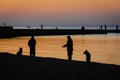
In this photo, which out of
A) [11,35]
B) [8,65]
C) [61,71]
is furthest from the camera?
[11,35]

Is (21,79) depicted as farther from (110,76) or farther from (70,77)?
(110,76)

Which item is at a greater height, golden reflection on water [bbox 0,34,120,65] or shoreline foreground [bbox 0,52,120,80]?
shoreline foreground [bbox 0,52,120,80]

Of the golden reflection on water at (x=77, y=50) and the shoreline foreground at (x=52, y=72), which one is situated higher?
the shoreline foreground at (x=52, y=72)

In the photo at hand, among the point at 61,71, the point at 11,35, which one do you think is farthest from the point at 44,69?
the point at 11,35

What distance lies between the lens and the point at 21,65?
1459 cm

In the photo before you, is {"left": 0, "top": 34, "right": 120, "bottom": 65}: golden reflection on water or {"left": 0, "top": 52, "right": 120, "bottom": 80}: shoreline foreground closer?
{"left": 0, "top": 52, "right": 120, "bottom": 80}: shoreline foreground

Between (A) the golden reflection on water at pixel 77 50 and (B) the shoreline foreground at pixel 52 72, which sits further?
(A) the golden reflection on water at pixel 77 50

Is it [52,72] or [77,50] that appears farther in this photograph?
[77,50]

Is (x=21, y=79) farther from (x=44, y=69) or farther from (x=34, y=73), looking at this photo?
(x=44, y=69)

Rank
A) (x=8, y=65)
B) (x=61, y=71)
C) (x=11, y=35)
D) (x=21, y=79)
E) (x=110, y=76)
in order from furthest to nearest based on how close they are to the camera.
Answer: (x=11, y=35), (x=8, y=65), (x=61, y=71), (x=110, y=76), (x=21, y=79)

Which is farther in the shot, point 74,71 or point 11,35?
point 11,35

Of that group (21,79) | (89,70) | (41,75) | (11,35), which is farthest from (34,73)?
(11,35)

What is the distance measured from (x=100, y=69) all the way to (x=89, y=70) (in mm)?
629

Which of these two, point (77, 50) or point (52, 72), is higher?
point (52, 72)
